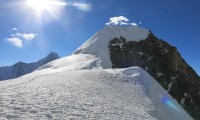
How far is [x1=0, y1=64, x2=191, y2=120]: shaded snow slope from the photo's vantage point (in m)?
14.6

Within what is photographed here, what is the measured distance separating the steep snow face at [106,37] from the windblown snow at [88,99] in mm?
27884

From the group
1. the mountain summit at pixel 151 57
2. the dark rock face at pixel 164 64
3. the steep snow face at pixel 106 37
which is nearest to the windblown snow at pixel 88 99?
the steep snow face at pixel 106 37

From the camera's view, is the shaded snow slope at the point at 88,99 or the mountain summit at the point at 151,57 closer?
the shaded snow slope at the point at 88,99

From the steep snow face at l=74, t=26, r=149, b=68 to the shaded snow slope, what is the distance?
2824 centimetres

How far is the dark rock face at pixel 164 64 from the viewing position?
6064 cm

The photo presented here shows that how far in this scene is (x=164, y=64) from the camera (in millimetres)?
65562

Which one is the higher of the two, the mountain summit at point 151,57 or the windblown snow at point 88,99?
the mountain summit at point 151,57

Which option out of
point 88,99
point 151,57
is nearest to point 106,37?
point 151,57

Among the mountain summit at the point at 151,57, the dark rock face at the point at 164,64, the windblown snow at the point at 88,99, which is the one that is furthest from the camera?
the dark rock face at the point at 164,64

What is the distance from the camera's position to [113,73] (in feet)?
95.6

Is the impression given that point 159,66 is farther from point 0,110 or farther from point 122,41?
point 0,110

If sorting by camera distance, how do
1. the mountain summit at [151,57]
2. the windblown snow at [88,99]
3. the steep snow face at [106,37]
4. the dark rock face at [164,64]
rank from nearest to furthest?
the windblown snow at [88,99] → the steep snow face at [106,37] → the mountain summit at [151,57] → the dark rock face at [164,64]

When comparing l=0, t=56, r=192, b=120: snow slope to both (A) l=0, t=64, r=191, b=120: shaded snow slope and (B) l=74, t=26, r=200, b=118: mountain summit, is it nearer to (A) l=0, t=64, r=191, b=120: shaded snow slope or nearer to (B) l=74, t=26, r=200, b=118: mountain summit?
(A) l=0, t=64, r=191, b=120: shaded snow slope

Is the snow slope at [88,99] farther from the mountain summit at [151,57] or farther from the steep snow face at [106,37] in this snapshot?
the mountain summit at [151,57]
